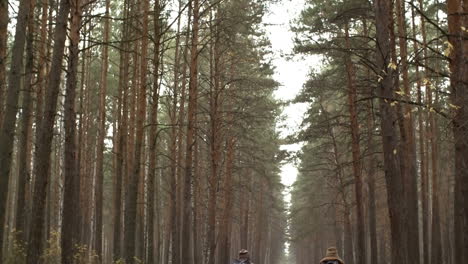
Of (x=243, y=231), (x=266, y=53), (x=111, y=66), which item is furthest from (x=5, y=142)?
(x=243, y=231)

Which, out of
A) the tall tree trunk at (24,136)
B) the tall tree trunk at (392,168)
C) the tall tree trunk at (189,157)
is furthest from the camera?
the tall tree trunk at (189,157)

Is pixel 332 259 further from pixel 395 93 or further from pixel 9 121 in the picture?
pixel 9 121

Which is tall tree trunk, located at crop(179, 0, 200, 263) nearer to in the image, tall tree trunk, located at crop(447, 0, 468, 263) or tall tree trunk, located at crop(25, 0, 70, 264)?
tall tree trunk, located at crop(25, 0, 70, 264)

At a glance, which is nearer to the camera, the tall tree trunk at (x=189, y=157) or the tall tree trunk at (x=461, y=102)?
the tall tree trunk at (x=461, y=102)

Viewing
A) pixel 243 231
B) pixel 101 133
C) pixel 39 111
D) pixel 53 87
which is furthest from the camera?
pixel 243 231

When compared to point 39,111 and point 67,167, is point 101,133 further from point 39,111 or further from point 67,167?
point 67,167

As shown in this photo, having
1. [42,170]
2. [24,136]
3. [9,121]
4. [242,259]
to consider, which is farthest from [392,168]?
[24,136]

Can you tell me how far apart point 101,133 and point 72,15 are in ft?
30.9

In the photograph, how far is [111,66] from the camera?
26625mm

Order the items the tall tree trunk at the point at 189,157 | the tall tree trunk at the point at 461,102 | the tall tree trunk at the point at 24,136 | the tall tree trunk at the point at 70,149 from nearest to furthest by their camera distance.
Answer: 1. the tall tree trunk at the point at 461,102
2. the tall tree trunk at the point at 70,149
3. the tall tree trunk at the point at 24,136
4. the tall tree trunk at the point at 189,157

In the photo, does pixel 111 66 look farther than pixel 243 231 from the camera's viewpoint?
No

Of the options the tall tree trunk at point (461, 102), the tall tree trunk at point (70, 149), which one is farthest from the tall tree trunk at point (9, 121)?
the tall tree trunk at point (461, 102)

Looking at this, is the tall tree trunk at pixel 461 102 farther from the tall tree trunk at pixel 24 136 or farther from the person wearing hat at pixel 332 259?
the tall tree trunk at pixel 24 136

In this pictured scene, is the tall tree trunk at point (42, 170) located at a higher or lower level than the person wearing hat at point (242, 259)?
higher
